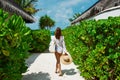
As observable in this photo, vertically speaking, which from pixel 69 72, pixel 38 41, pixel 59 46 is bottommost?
pixel 69 72

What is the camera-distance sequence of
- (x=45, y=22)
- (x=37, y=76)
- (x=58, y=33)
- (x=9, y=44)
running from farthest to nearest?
(x=45, y=22)
(x=58, y=33)
(x=37, y=76)
(x=9, y=44)

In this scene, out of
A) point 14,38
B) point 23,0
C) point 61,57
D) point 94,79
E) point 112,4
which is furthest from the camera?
point 23,0

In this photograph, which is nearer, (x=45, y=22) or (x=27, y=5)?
(x=27, y=5)

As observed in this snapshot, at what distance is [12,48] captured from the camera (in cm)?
709

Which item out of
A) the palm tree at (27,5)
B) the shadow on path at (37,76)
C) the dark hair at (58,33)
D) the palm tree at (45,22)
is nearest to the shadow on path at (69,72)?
the shadow on path at (37,76)

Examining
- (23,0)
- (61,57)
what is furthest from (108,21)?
(23,0)

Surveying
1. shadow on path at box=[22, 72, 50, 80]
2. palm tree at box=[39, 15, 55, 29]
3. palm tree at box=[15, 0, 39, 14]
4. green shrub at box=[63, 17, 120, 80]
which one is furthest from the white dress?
palm tree at box=[39, 15, 55, 29]

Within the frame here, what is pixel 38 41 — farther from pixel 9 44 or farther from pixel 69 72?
pixel 9 44

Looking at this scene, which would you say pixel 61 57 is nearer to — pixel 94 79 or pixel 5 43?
pixel 94 79

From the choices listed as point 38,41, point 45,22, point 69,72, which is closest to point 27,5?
point 45,22

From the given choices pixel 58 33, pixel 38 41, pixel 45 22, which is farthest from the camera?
pixel 45 22

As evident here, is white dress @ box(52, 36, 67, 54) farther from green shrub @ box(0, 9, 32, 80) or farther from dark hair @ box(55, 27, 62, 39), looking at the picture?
green shrub @ box(0, 9, 32, 80)

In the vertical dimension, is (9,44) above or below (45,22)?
Result: below

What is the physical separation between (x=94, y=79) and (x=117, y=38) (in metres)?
1.60
